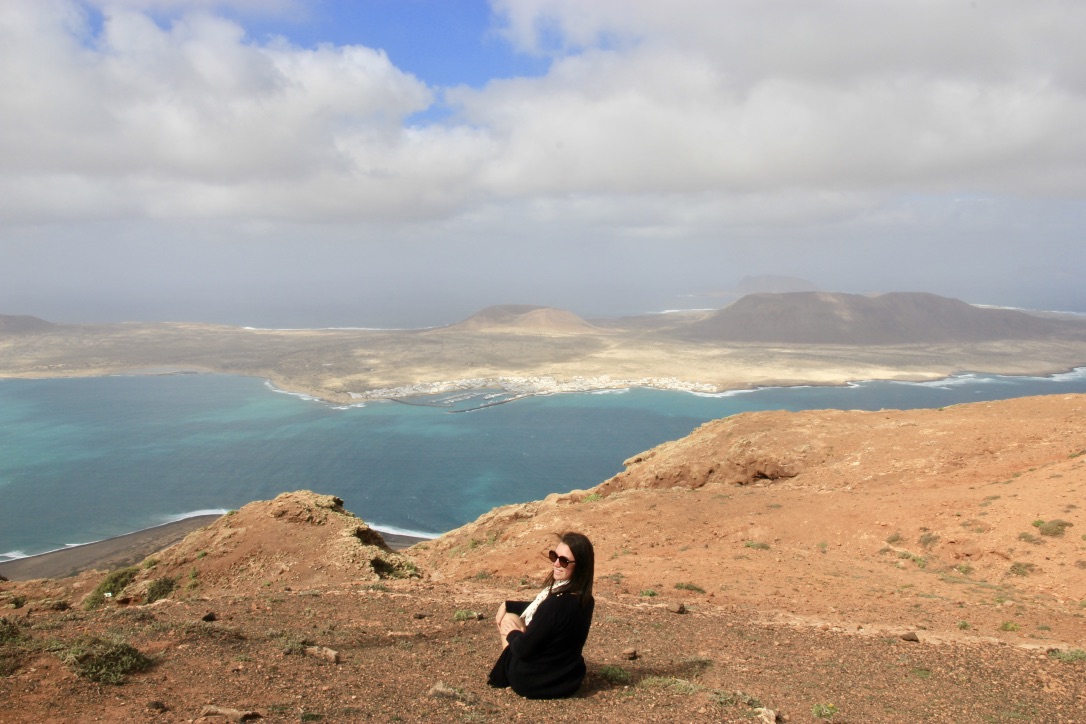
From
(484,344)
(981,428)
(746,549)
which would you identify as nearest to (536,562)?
(746,549)

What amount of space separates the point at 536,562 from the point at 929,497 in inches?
402

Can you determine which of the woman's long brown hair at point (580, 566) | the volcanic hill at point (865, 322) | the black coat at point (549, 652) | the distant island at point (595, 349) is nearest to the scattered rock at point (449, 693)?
the black coat at point (549, 652)

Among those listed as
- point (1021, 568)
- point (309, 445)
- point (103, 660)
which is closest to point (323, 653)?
point (103, 660)

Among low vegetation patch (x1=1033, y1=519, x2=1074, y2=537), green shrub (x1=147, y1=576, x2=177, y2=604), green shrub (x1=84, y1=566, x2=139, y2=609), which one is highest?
low vegetation patch (x1=1033, y1=519, x2=1074, y2=537)

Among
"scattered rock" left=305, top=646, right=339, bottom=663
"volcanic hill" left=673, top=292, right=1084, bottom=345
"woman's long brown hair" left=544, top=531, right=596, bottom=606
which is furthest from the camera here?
"volcanic hill" left=673, top=292, right=1084, bottom=345

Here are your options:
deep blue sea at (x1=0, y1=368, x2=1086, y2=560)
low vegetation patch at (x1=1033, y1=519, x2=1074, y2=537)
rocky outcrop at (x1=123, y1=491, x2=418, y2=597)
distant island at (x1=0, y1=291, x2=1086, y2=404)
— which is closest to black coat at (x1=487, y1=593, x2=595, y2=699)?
rocky outcrop at (x1=123, y1=491, x2=418, y2=597)

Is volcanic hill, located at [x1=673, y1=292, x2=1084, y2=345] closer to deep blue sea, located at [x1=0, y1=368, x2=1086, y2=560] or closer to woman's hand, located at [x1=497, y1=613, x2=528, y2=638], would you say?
deep blue sea, located at [x1=0, y1=368, x2=1086, y2=560]

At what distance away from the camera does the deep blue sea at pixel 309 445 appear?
129 feet

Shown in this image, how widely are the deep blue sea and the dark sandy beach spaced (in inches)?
52.3

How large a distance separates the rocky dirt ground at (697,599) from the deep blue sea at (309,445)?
2140 centimetres

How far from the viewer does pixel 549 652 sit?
17.9ft

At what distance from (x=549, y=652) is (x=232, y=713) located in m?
2.57

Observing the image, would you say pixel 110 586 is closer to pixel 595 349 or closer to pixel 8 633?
pixel 8 633

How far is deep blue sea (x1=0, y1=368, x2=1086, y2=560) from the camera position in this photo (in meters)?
39.4
